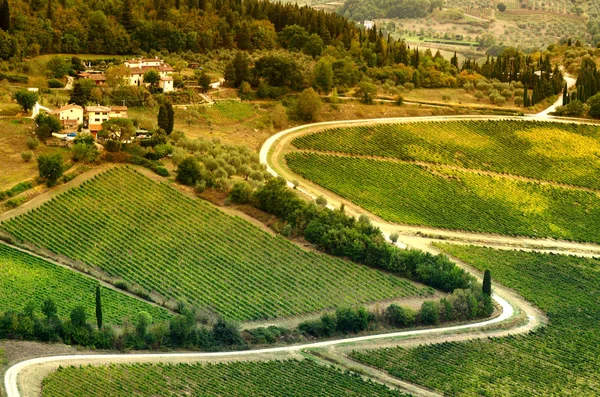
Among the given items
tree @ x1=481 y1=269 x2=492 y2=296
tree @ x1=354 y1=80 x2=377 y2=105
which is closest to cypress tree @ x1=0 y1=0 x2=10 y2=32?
tree @ x1=354 y1=80 x2=377 y2=105

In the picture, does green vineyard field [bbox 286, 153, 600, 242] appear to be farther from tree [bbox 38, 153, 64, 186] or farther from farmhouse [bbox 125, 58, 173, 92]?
tree [bbox 38, 153, 64, 186]

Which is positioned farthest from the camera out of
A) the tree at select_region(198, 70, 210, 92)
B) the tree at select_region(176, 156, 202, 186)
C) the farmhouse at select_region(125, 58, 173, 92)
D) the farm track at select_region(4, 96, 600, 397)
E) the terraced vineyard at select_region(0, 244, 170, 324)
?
the tree at select_region(198, 70, 210, 92)

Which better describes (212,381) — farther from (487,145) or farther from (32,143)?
(487,145)

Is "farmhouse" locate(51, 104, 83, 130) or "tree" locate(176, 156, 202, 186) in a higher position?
"farmhouse" locate(51, 104, 83, 130)

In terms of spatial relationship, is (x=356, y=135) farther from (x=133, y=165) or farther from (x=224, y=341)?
(x=224, y=341)

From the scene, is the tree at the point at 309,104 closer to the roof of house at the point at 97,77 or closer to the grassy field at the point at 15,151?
the roof of house at the point at 97,77

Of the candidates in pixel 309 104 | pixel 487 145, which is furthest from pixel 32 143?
pixel 487 145

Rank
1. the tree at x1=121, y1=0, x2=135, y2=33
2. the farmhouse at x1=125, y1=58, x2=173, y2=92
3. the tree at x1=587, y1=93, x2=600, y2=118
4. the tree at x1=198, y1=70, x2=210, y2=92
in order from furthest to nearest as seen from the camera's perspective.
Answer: the tree at x1=121, y1=0, x2=135, y2=33 → the tree at x1=587, y1=93, x2=600, y2=118 → the tree at x1=198, y1=70, x2=210, y2=92 → the farmhouse at x1=125, y1=58, x2=173, y2=92

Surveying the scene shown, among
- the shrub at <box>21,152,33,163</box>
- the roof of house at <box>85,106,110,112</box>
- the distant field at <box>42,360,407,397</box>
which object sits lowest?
the distant field at <box>42,360,407,397</box>
